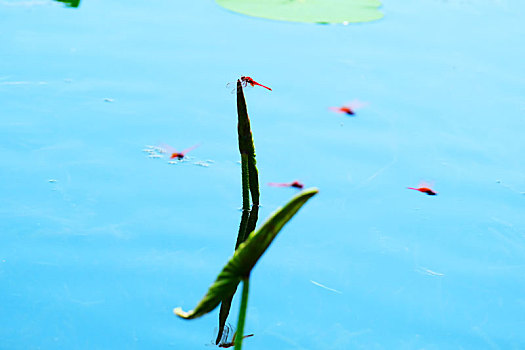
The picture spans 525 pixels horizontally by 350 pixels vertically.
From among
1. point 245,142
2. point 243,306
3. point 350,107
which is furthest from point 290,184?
point 243,306

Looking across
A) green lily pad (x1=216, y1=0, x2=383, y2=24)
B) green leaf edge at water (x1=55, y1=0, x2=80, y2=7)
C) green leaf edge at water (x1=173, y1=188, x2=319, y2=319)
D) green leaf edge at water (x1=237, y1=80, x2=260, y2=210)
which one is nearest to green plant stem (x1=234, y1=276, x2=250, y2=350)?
green leaf edge at water (x1=173, y1=188, x2=319, y2=319)

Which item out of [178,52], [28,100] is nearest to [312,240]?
[28,100]

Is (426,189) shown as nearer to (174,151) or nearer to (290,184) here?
(290,184)

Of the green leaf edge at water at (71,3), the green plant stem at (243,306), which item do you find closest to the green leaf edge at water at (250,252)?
the green plant stem at (243,306)

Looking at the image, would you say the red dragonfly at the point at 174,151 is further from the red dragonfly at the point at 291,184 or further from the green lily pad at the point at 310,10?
the green lily pad at the point at 310,10

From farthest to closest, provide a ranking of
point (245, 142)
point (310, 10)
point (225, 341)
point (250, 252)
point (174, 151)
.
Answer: point (310, 10)
point (174, 151)
point (225, 341)
point (245, 142)
point (250, 252)

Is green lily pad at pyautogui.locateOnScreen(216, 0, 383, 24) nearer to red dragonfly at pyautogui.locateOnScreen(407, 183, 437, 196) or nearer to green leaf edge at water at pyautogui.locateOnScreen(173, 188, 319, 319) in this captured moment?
red dragonfly at pyautogui.locateOnScreen(407, 183, 437, 196)
